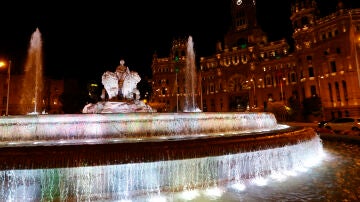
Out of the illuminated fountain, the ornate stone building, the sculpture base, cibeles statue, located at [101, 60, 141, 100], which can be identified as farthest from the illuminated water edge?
the ornate stone building

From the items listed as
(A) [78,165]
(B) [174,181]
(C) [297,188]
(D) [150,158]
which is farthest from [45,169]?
(C) [297,188]

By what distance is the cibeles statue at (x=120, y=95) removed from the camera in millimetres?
15758

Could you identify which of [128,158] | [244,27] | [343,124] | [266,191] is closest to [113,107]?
[128,158]

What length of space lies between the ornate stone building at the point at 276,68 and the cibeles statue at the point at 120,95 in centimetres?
2835

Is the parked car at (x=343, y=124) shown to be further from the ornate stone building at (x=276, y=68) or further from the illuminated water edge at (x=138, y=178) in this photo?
the illuminated water edge at (x=138, y=178)

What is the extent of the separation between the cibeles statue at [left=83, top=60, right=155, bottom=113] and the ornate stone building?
28348 mm

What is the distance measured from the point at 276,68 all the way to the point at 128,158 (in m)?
70.3

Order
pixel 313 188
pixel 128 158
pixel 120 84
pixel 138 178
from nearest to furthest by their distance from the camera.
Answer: pixel 128 158, pixel 138 178, pixel 313 188, pixel 120 84

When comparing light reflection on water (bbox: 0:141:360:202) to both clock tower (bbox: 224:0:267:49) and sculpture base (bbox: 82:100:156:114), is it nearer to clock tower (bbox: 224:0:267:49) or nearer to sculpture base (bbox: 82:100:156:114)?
sculpture base (bbox: 82:100:156:114)

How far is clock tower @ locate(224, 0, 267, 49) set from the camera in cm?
8069

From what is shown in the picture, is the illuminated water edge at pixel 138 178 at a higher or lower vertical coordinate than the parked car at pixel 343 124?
lower

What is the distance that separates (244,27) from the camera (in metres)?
83.6

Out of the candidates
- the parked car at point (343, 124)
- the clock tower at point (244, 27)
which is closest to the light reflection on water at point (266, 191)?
the parked car at point (343, 124)

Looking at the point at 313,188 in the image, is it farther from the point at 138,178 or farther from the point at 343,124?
the point at 343,124
